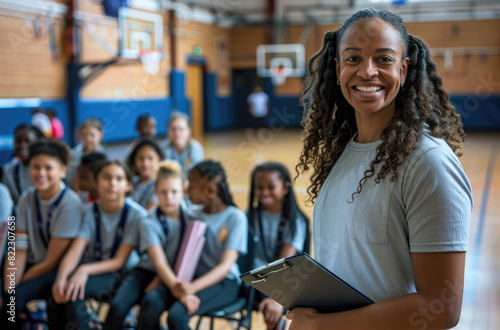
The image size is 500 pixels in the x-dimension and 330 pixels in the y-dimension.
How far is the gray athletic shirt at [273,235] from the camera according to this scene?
7.28 feet

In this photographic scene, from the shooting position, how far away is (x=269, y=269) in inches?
36.6

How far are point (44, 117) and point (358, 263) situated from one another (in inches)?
244

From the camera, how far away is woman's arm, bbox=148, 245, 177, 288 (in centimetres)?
206

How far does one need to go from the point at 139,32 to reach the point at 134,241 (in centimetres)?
834

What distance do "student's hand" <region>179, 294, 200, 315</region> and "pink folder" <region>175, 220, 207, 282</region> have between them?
4.0 inches

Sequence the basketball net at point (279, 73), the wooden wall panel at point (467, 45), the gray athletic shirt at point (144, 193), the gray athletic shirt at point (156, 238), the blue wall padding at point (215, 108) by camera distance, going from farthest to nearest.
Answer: the blue wall padding at point (215, 108) → the basketball net at point (279, 73) → the wooden wall panel at point (467, 45) → the gray athletic shirt at point (144, 193) → the gray athletic shirt at point (156, 238)

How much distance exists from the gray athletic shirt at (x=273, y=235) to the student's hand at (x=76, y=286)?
72 centimetres

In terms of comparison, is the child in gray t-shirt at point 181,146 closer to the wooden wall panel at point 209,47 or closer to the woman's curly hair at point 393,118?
the woman's curly hair at point 393,118

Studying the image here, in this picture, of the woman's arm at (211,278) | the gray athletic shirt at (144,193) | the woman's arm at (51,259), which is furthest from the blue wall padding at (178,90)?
the woman's arm at (211,278)

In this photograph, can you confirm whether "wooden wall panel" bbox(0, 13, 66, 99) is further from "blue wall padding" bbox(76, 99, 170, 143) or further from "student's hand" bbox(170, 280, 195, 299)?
"student's hand" bbox(170, 280, 195, 299)

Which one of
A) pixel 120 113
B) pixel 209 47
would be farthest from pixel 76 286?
pixel 209 47

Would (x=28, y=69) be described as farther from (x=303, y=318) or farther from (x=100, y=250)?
(x=303, y=318)

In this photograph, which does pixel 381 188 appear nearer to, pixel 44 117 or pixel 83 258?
pixel 83 258

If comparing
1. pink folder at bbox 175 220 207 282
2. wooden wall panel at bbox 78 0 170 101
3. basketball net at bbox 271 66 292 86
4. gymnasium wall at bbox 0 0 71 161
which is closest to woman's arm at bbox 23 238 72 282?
pink folder at bbox 175 220 207 282
